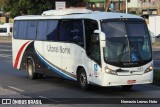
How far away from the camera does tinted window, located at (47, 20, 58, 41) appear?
17922 millimetres

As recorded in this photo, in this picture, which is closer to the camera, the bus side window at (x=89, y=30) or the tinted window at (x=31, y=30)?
the bus side window at (x=89, y=30)

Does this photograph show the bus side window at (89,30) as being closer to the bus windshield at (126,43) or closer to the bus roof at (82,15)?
the bus roof at (82,15)

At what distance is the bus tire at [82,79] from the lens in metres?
15.7

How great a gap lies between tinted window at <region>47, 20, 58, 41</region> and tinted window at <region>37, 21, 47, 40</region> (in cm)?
35

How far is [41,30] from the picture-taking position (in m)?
19.1

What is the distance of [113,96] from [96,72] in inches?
38.8

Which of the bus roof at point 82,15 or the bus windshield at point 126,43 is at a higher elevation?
the bus roof at point 82,15

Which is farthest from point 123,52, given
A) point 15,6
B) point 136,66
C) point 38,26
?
point 15,6

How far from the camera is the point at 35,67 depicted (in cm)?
1953

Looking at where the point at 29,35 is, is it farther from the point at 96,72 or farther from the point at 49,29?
the point at 96,72

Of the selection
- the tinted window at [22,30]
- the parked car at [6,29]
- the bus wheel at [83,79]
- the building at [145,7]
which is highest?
the tinted window at [22,30]

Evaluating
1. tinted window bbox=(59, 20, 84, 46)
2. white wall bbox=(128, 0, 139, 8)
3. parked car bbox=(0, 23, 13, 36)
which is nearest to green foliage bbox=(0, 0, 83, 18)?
parked car bbox=(0, 23, 13, 36)

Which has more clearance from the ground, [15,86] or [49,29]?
[49,29]

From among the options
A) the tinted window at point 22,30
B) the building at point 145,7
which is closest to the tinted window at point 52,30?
the tinted window at point 22,30
